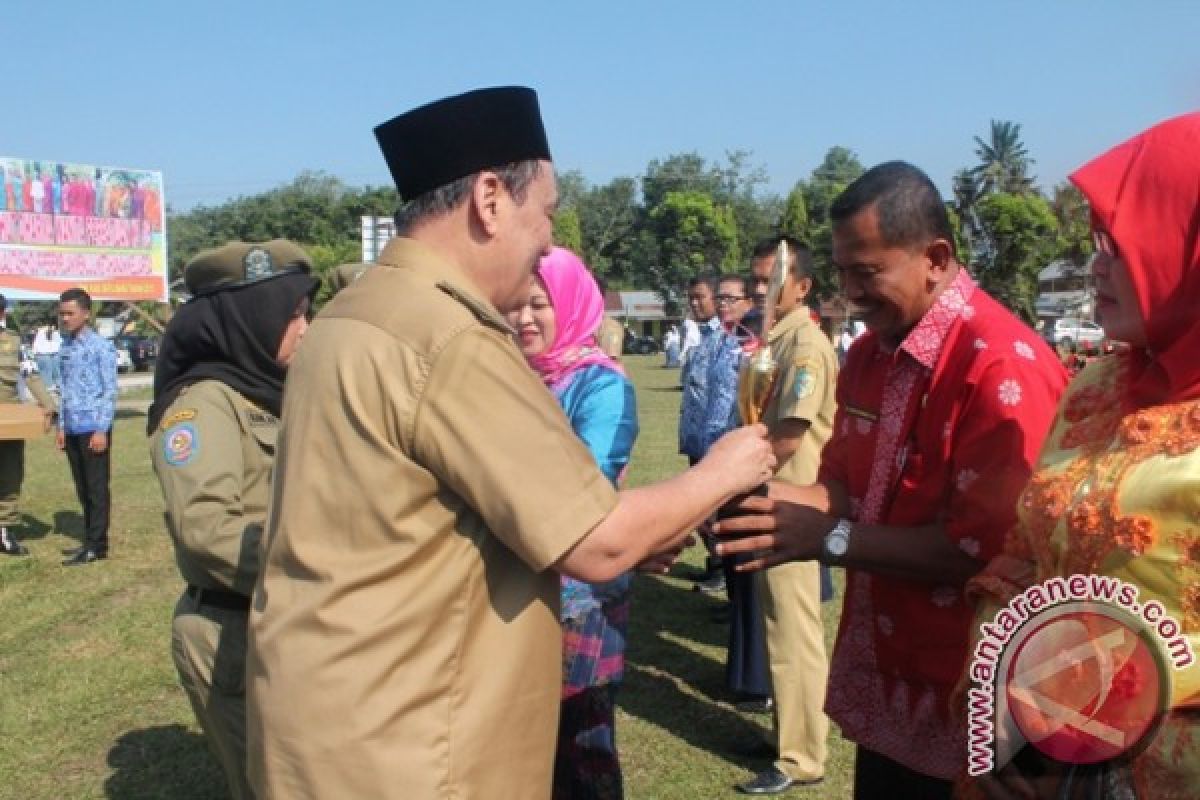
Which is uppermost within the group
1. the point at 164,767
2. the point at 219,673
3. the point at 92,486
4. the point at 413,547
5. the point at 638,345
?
the point at 413,547

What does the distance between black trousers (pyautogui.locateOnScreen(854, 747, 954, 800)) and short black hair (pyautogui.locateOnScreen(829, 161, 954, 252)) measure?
4.13 feet

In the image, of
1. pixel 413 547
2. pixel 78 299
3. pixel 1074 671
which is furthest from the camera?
pixel 78 299

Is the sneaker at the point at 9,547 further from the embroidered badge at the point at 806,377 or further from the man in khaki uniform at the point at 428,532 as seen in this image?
the man in khaki uniform at the point at 428,532

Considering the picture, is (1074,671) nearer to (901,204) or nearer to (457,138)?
(901,204)

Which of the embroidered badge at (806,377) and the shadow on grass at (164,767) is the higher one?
the embroidered badge at (806,377)

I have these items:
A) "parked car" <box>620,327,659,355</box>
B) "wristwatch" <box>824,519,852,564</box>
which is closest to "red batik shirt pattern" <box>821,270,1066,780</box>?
"wristwatch" <box>824,519,852,564</box>

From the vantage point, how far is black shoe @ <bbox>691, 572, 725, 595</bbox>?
760 centimetres

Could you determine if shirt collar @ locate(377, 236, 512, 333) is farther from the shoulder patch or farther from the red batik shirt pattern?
the shoulder patch

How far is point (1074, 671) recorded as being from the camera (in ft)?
4.87

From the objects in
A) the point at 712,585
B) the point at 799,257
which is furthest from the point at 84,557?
the point at 799,257

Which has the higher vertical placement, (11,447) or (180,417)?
(180,417)

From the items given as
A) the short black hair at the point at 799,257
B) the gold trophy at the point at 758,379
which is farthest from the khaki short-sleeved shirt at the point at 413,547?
the short black hair at the point at 799,257

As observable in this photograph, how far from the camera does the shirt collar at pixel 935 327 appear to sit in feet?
7.64

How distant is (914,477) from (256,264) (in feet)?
7.48
